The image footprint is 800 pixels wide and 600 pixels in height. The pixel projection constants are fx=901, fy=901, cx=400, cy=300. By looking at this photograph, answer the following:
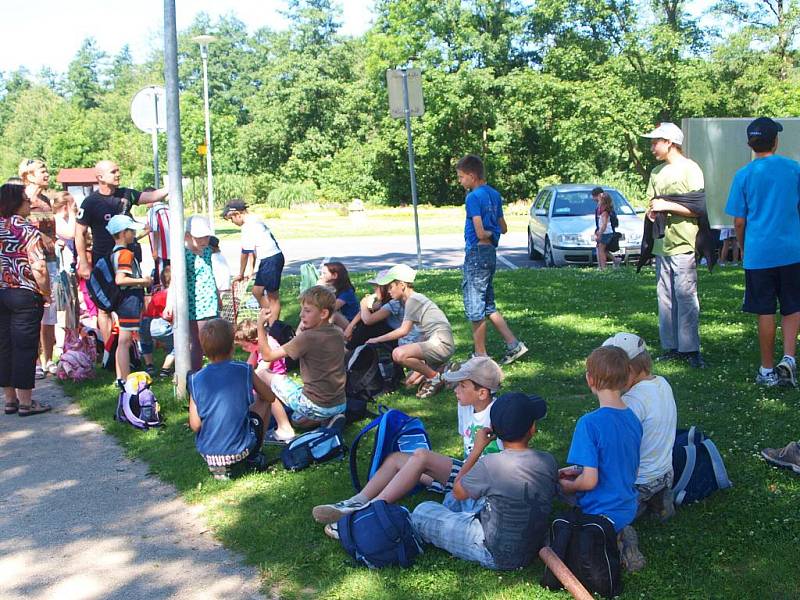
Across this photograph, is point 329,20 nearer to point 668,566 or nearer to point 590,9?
point 590,9

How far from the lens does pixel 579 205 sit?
61.4 feet

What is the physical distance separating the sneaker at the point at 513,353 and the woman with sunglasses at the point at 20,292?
4.21m

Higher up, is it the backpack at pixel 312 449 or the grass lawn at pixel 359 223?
the grass lawn at pixel 359 223

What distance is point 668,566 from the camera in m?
4.39

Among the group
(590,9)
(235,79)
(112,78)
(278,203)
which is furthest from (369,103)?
(112,78)

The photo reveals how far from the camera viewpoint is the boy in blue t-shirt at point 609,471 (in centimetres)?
436

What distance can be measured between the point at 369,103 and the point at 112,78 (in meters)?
68.3

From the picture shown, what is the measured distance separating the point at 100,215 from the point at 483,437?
5.28 m

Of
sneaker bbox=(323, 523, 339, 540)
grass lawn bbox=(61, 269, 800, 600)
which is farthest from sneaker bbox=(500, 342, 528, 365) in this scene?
sneaker bbox=(323, 523, 339, 540)

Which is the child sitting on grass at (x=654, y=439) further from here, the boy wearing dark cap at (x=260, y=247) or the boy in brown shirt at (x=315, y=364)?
the boy wearing dark cap at (x=260, y=247)

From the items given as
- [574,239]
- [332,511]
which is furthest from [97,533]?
[574,239]

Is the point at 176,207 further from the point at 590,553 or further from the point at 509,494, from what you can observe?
the point at 590,553

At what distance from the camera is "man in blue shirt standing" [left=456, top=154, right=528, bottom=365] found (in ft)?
27.0

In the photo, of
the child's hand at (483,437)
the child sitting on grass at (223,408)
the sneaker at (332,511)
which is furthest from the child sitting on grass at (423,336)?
the child's hand at (483,437)
